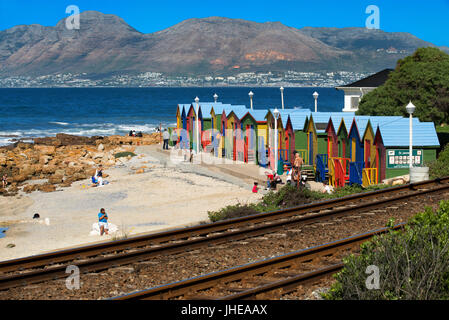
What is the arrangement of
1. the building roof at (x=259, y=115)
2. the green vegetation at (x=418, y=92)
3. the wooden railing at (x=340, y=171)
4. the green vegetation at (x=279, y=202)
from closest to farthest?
the green vegetation at (x=279, y=202), the wooden railing at (x=340, y=171), the green vegetation at (x=418, y=92), the building roof at (x=259, y=115)

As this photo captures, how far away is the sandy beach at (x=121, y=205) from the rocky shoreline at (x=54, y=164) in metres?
1.38

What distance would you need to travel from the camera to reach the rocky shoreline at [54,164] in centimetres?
3281

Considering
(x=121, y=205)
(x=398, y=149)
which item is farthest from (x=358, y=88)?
(x=121, y=205)

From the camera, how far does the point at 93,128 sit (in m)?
90.3

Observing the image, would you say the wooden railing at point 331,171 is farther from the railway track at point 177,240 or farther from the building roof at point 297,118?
the railway track at point 177,240

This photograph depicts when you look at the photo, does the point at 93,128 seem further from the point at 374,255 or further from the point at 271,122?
the point at 374,255

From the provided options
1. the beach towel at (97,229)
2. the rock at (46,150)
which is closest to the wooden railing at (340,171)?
the beach towel at (97,229)

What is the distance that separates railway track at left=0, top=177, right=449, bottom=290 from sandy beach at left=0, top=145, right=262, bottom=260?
2.74m

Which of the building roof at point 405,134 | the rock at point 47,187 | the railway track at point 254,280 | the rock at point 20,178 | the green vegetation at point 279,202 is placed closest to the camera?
the railway track at point 254,280

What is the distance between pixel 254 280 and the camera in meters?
10.6

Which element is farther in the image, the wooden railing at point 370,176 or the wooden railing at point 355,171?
the wooden railing at point 355,171

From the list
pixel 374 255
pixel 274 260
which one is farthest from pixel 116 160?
pixel 374 255

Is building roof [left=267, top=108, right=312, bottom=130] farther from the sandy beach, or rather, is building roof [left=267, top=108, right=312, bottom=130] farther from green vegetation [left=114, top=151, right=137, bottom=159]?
green vegetation [left=114, top=151, right=137, bottom=159]

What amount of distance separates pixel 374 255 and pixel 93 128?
8497 centimetres
